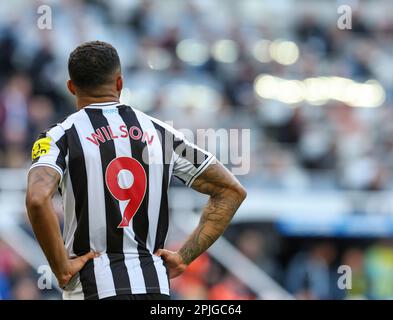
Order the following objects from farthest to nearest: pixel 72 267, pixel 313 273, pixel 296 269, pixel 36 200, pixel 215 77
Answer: pixel 215 77 → pixel 296 269 → pixel 313 273 → pixel 72 267 → pixel 36 200

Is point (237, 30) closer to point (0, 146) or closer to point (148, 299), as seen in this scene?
point (0, 146)

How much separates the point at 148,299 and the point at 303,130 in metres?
8.46

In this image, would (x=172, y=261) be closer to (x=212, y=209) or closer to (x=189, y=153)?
(x=212, y=209)

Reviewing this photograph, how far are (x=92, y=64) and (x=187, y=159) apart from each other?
1.91 feet

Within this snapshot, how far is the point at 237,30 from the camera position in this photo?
42.9ft

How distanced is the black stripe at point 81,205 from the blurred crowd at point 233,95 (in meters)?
5.67

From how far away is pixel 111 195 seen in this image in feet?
12.1

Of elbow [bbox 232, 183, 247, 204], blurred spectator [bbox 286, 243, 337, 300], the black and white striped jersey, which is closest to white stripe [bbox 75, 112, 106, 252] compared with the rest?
the black and white striped jersey

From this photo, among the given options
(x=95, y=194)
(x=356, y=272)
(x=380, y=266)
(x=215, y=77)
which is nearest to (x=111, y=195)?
(x=95, y=194)

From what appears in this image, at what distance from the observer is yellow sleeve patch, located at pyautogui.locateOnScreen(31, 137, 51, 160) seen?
3.62m

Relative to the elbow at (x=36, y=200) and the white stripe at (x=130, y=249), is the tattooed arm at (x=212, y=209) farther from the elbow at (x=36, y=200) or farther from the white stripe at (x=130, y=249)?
the elbow at (x=36, y=200)

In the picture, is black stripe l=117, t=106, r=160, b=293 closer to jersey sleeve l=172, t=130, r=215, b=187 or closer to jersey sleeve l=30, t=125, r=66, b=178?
jersey sleeve l=172, t=130, r=215, b=187

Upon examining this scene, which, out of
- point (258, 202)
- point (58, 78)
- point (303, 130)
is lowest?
point (258, 202)
